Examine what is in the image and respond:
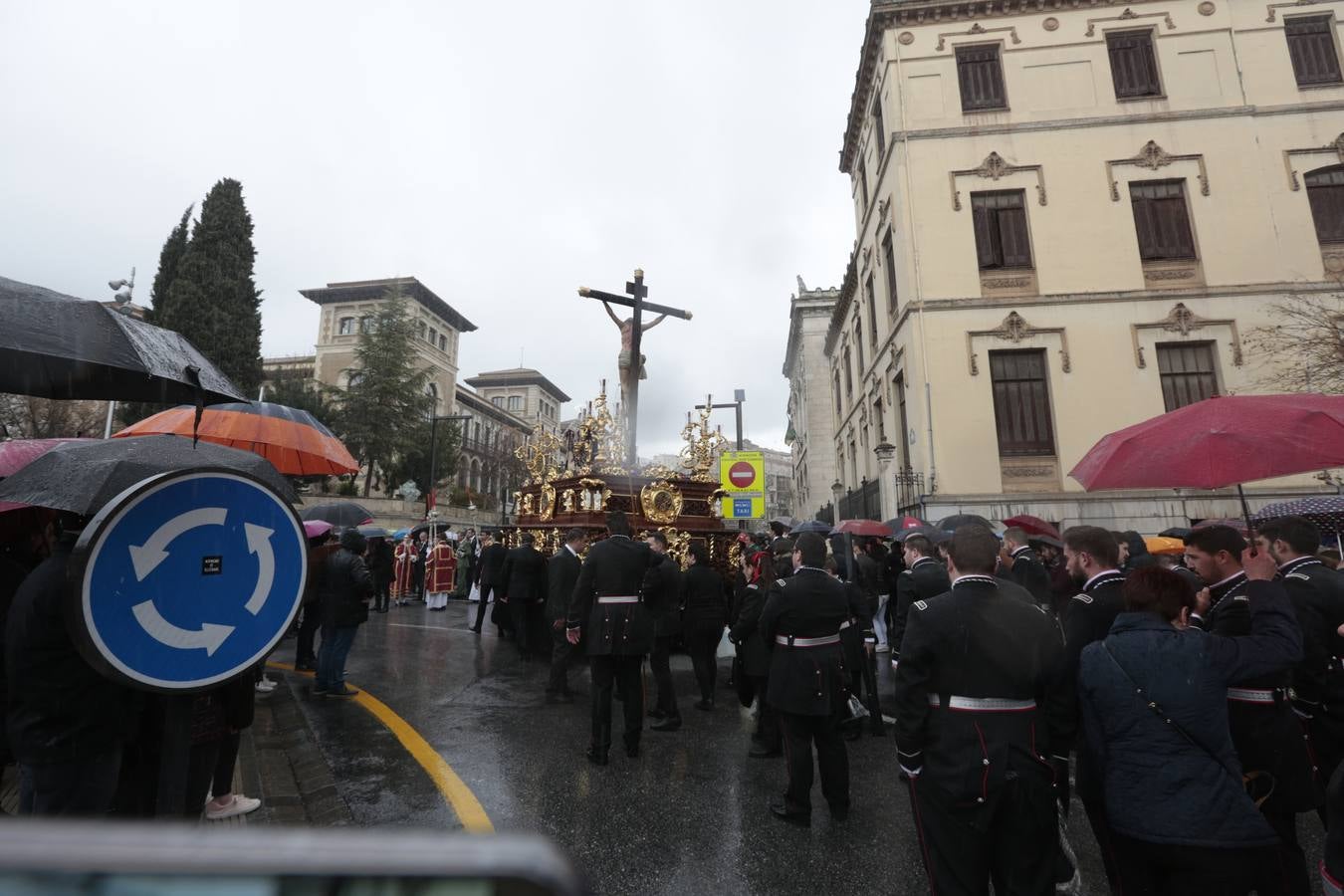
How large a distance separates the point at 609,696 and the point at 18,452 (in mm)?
5427

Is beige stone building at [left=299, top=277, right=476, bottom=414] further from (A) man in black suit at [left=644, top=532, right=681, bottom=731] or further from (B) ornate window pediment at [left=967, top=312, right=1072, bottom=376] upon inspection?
(A) man in black suit at [left=644, top=532, right=681, bottom=731]

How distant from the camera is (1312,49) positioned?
705 inches

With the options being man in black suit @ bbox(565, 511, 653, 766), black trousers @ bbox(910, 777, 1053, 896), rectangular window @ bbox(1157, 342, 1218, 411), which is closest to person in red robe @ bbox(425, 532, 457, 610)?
man in black suit @ bbox(565, 511, 653, 766)

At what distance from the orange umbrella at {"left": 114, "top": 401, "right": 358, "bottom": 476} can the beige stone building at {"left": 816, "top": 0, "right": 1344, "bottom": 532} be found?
552 inches

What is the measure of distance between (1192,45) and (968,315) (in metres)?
9.94

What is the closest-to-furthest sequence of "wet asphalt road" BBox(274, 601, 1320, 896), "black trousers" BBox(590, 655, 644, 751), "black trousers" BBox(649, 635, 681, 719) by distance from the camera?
"wet asphalt road" BBox(274, 601, 1320, 896)
"black trousers" BBox(590, 655, 644, 751)
"black trousers" BBox(649, 635, 681, 719)

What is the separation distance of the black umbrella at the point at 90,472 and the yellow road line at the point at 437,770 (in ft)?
7.87

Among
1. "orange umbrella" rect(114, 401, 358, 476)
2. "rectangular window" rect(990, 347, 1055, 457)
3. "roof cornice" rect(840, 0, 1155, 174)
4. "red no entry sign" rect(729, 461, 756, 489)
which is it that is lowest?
"orange umbrella" rect(114, 401, 358, 476)

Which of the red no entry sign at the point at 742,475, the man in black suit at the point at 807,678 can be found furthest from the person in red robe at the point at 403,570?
the man in black suit at the point at 807,678

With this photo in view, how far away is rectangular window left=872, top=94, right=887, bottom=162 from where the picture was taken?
808 inches

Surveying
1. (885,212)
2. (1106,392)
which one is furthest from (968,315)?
(885,212)

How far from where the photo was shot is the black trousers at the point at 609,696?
5.72 meters

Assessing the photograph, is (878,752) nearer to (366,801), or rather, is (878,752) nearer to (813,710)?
(813,710)

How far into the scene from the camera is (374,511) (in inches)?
1342
